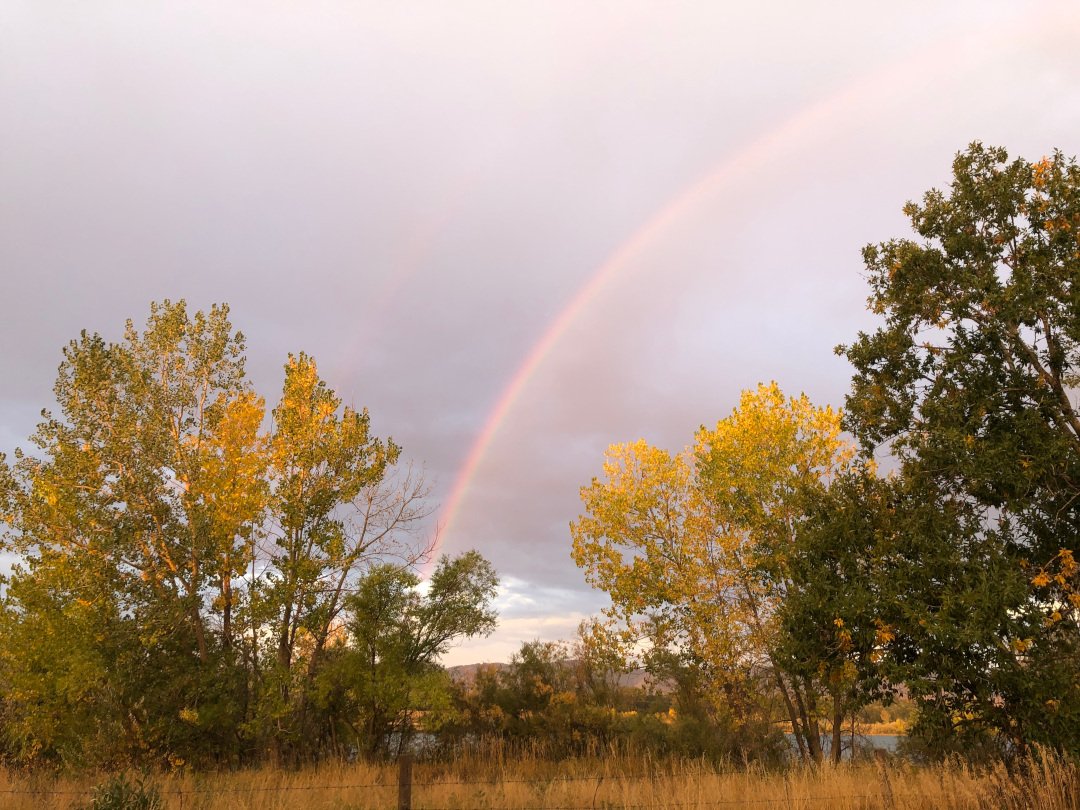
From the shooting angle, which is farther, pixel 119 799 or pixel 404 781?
pixel 404 781

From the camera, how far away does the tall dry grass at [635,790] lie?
28.5ft

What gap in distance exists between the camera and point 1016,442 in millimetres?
11672

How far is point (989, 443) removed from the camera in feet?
38.5

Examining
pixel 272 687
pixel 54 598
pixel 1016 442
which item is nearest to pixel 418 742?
pixel 272 687

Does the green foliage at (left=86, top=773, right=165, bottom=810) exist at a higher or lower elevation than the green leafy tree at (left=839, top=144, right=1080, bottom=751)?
lower

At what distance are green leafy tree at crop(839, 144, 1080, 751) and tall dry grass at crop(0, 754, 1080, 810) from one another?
1133 millimetres

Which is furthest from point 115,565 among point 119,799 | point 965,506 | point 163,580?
point 965,506

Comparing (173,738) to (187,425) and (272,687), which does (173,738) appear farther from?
(187,425)

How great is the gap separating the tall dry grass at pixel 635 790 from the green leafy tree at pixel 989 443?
113cm

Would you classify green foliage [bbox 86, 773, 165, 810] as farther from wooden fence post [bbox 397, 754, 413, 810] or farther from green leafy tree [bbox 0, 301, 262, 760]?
green leafy tree [bbox 0, 301, 262, 760]

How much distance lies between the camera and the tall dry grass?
870cm

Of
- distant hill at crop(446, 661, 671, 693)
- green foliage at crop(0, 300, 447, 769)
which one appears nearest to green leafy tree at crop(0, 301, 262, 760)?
green foliage at crop(0, 300, 447, 769)

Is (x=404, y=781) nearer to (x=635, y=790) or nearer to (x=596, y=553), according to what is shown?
(x=635, y=790)

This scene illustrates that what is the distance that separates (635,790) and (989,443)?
28.4 ft
